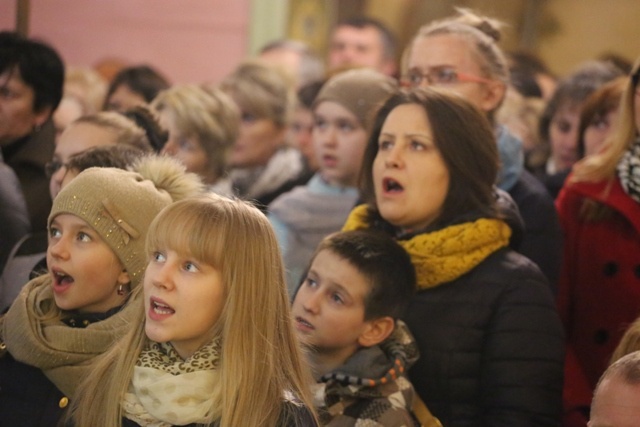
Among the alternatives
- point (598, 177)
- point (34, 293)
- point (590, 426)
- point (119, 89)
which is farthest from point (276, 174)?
point (590, 426)

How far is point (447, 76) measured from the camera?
448cm

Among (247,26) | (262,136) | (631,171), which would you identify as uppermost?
(631,171)

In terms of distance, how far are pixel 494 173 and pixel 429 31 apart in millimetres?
973

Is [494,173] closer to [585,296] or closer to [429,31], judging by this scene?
[585,296]

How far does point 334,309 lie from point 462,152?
743mm

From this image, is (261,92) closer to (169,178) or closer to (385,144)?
(385,144)

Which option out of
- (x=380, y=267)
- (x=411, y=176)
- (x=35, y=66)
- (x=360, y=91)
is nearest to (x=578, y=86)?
(x=360, y=91)

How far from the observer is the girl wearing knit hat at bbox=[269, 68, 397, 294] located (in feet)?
17.4

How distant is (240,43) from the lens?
1006 centimetres

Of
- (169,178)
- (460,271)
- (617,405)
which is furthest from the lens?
(460,271)

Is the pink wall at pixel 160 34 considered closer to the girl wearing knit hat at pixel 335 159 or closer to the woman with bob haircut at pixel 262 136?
the woman with bob haircut at pixel 262 136

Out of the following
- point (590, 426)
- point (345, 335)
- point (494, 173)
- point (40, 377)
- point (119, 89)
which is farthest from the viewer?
point (119, 89)

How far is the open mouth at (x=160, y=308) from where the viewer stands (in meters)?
2.93

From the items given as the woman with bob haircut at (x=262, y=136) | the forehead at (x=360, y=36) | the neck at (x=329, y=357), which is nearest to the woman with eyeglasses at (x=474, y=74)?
the neck at (x=329, y=357)
